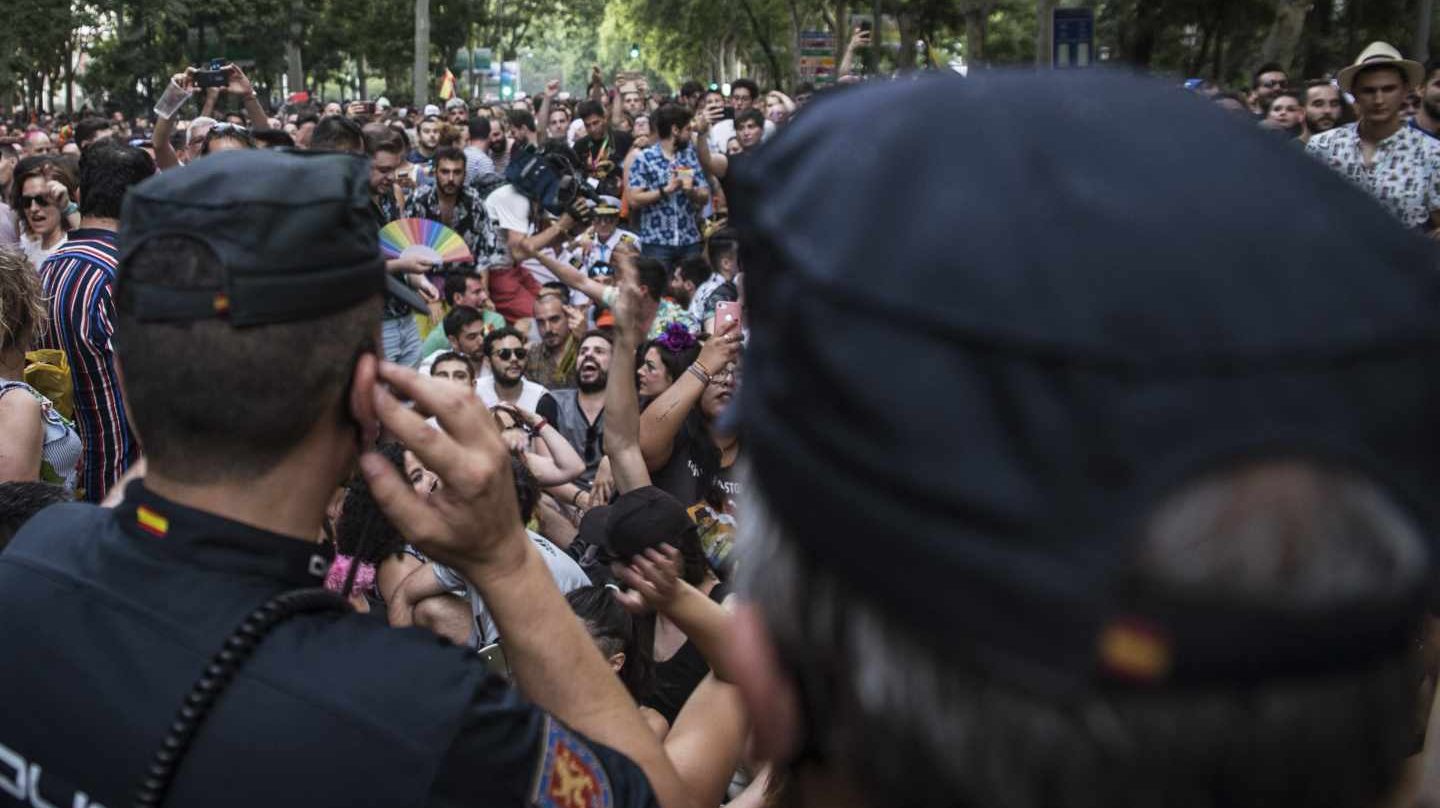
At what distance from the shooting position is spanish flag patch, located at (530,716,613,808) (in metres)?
1.77

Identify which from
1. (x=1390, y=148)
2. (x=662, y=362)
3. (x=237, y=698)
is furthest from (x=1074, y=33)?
(x=237, y=698)

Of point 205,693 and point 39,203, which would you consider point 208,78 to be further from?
point 205,693

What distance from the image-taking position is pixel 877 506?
2.85 ft

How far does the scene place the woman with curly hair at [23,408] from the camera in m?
4.52

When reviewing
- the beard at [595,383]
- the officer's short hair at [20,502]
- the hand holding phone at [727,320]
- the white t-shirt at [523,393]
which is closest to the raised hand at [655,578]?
the officer's short hair at [20,502]

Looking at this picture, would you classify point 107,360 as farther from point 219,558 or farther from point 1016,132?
point 1016,132

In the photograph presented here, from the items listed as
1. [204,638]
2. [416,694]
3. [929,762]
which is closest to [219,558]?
[204,638]

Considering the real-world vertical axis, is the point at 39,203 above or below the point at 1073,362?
below

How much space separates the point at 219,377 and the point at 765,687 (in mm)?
1014

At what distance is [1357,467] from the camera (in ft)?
2.70

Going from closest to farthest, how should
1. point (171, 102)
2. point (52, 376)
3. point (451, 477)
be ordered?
point (451, 477), point (52, 376), point (171, 102)

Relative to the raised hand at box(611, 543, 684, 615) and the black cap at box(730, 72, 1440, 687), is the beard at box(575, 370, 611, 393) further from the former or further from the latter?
the black cap at box(730, 72, 1440, 687)

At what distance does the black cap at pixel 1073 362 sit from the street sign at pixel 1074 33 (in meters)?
9.23

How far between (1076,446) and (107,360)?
5551mm
